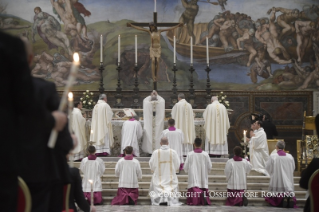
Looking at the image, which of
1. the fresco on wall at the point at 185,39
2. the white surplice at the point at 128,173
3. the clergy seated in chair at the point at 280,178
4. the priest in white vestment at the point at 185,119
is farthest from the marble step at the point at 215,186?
the fresco on wall at the point at 185,39

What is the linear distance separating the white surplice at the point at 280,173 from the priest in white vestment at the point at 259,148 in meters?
1.53

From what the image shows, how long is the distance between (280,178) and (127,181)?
326 cm

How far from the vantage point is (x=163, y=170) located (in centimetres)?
1123

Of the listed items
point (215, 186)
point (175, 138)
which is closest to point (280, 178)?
point (215, 186)

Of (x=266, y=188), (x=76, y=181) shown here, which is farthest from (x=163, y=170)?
(x=76, y=181)

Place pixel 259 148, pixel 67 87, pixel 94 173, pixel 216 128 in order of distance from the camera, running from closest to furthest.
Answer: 1. pixel 67 87
2. pixel 94 173
3. pixel 259 148
4. pixel 216 128

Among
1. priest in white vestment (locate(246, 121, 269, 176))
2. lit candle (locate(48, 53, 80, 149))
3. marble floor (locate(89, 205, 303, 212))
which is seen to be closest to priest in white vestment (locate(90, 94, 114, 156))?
marble floor (locate(89, 205, 303, 212))

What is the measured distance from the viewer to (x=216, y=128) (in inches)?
561

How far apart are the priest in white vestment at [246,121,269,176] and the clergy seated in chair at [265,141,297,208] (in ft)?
5.04

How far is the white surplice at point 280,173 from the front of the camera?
1123cm

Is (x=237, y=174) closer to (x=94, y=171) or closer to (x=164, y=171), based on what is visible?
A: (x=164, y=171)

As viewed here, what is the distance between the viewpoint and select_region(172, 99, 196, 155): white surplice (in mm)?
13984

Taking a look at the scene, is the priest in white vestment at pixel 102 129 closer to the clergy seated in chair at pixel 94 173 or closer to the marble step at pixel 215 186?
the marble step at pixel 215 186

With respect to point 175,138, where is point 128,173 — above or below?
below
